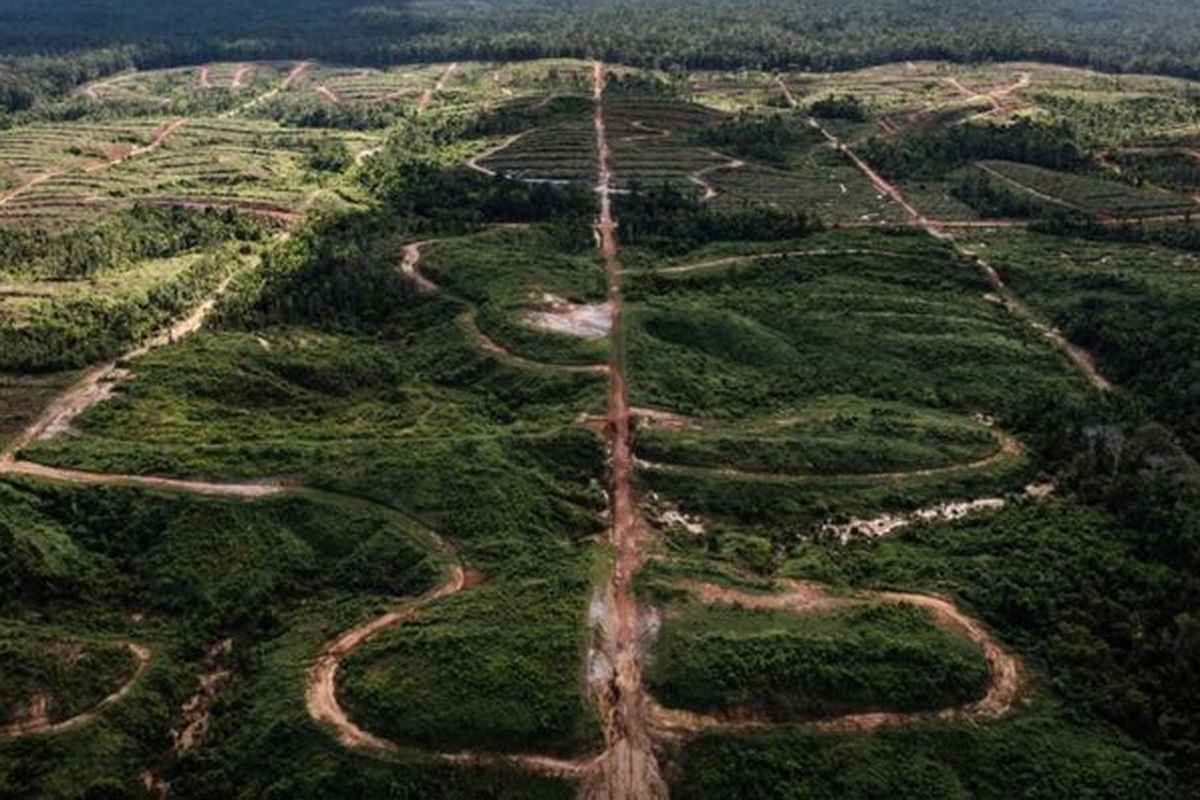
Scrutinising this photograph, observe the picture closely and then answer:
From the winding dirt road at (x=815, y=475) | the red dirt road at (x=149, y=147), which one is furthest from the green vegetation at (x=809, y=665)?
the red dirt road at (x=149, y=147)

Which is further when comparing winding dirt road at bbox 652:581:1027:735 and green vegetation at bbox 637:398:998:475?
green vegetation at bbox 637:398:998:475

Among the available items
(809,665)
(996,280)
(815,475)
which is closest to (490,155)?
(996,280)

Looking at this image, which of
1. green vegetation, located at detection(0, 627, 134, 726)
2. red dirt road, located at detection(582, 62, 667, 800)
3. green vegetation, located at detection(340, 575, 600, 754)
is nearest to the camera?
red dirt road, located at detection(582, 62, 667, 800)

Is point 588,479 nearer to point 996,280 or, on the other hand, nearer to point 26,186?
point 996,280

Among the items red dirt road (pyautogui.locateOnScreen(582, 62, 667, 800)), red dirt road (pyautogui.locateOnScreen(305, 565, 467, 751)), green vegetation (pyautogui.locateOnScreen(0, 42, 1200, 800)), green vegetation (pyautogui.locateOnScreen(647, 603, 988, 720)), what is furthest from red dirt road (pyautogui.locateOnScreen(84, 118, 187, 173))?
green vegetation (pyautogui.locateOnScreen(647, 603, 988, 720))

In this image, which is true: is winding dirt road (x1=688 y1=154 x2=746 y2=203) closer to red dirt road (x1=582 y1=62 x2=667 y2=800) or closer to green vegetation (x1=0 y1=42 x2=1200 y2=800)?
green vegetation (x1=0 y1=42 x2=1200 y2=800)

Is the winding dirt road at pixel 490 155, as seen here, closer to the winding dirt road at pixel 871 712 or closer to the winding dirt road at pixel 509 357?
the winding dirt road at pixel 509 357

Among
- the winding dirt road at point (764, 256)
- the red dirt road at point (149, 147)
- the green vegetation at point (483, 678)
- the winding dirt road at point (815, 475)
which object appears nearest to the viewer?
the green vegetation at point (483, 678)

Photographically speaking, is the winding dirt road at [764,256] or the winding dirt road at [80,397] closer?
the winding dirt road at [80,397]

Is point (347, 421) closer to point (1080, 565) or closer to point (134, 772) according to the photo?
point (134, 772)

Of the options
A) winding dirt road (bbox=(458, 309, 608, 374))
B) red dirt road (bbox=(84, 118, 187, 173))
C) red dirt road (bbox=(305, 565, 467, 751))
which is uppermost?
red dirt road (bbox=(84, 118, 187, 173))

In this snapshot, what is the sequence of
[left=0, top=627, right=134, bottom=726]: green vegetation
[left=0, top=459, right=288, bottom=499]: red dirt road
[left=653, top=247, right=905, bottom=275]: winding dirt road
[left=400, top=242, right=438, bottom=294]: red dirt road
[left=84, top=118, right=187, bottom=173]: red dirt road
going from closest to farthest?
[left=0, top=627, right=134, bottom=726]: green vegetation, [left=0, top=459, right=288, bottom=499]: red dirt road, [left=400, top=242, right=438, bottom=294]: red dirt road, [left=653, top=247, right=905, bottom=275]: winding dirt road, [left=84, top=118, right=187, bottom=173]: red dirt road
